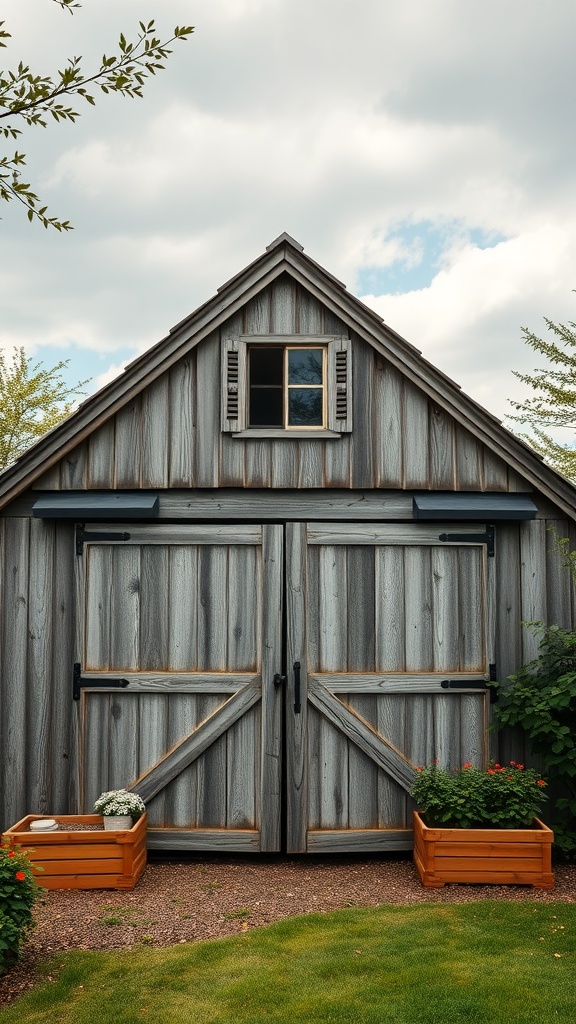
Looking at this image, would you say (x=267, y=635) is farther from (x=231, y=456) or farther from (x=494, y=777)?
(x=494, y=777)

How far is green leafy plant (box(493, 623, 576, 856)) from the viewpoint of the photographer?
19.6ft

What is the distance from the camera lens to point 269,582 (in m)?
6.53

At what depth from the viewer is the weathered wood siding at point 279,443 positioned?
21.4ft

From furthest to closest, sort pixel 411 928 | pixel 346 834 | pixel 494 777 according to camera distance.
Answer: pixel 346 834 → pixel 494 777 → pixel 411 928

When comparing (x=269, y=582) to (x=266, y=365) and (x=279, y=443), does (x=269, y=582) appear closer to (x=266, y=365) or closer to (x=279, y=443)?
(x=279, y=443)

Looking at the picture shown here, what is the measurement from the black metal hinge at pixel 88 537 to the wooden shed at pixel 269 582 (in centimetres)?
2

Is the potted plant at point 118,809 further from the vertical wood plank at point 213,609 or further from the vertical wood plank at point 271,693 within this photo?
the vertical wood plank at point 213,609

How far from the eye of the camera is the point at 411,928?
492 centimetres

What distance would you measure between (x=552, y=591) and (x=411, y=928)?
305cm

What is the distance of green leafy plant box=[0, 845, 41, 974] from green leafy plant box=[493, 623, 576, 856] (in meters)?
3.75

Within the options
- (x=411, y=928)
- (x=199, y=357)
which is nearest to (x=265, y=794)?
(x=411, y=928)

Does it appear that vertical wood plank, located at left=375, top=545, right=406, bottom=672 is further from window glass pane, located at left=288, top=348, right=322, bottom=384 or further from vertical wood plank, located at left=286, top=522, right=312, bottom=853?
window glass pane, located at left=288, top=348, right=322, bottom=384

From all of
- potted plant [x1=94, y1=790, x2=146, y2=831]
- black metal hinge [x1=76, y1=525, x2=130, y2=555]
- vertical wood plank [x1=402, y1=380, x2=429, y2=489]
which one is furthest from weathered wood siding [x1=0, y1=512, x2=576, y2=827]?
vertical wood plank [x1=402, y1=380, x2=429, y2=489]

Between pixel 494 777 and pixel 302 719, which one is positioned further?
pixel 302 719
